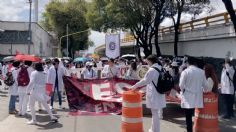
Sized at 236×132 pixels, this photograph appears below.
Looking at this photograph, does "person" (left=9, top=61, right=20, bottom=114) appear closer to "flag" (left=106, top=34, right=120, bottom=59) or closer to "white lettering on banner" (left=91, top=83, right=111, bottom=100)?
"white lettering on banner" (left=91, top=83, right=111, bottom=100)

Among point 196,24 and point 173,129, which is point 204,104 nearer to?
point 173,129

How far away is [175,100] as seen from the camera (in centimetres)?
1469

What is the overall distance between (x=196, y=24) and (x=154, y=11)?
8.69m

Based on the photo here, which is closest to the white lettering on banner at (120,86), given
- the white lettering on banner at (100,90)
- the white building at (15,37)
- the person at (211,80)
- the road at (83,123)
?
the white lettering on banner at (100,90)

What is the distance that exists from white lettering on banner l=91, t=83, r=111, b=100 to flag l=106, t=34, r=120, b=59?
32.5 feet

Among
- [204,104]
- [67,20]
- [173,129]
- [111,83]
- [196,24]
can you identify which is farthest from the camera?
[67,20]

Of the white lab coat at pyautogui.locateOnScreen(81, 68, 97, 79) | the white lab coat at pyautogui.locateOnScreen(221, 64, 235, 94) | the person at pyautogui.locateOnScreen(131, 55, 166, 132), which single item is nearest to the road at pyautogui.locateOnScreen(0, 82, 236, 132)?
the white lab coat at pyautogui.locateOnScreen(221, 64, 235, 94)

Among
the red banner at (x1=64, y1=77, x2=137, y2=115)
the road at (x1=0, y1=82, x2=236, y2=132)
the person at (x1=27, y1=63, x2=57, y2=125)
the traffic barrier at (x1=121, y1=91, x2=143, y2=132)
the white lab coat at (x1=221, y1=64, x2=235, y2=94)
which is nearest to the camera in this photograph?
the traffic barrier at (x1=121, y1=91, x2=143, y2=132)

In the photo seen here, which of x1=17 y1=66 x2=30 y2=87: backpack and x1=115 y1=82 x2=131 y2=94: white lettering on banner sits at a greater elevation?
x1=17 y1=66 x2=30 y2=87: backpack

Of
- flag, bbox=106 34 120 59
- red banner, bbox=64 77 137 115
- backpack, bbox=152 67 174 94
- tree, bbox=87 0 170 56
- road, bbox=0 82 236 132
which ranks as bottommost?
road, bbox=0 82 236 132

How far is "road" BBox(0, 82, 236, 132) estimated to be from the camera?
37.9 ft

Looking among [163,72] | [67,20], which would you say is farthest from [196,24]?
[67,20]

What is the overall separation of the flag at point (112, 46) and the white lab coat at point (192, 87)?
1540 centimetres

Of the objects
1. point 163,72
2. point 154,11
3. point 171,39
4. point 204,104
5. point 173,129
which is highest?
point 154,11
